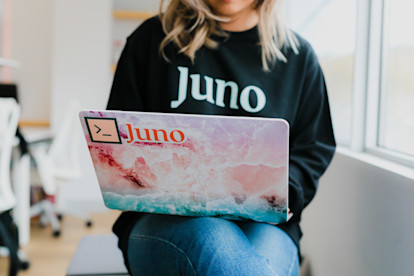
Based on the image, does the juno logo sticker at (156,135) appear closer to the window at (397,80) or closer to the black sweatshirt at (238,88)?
the black sweatshirt at (238,88)

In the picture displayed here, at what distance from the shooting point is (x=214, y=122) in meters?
0.68

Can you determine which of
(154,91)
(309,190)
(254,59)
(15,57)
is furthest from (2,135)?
(15,57)

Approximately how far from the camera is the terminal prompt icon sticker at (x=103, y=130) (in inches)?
28.2

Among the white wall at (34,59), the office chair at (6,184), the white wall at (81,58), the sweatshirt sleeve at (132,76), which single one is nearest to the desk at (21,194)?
the office chair at (6,184)

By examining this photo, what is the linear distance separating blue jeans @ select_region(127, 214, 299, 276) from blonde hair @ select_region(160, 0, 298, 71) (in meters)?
0.41

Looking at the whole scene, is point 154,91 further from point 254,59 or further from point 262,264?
point 262,264

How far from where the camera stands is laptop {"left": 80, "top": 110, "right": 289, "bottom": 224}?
2.25 feet

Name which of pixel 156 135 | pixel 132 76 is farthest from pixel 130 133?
pixel 132 76

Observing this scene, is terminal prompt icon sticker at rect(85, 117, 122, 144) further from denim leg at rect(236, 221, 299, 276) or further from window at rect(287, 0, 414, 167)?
window at rect(287, 0, 414, 167)

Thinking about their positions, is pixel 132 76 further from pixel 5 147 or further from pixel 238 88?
pixel 5 147

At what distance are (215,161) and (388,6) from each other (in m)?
0.88

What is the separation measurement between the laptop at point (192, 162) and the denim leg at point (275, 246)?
0.40ft

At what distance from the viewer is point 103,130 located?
0.73 meters

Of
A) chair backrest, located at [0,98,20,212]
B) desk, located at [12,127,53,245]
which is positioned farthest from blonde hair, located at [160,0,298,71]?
desk, located at [12,127,53,245]
